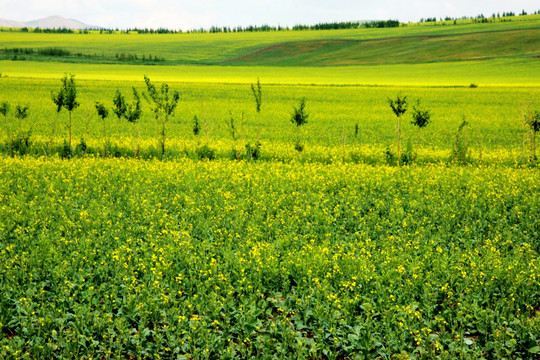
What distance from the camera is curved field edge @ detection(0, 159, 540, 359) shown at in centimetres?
651

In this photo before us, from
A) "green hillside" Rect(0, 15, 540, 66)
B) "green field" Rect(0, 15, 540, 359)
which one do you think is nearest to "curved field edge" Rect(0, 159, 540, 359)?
"green field" Rect(0, 15, 540, 359)

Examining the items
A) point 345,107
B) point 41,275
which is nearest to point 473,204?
point 41,275

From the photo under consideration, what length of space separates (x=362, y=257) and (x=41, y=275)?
599cm

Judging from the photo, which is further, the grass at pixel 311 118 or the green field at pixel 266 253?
the grass at pixel 311 118

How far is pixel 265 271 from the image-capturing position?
836 cm

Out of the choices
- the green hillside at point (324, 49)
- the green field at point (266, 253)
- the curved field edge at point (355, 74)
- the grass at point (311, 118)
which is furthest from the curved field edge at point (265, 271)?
the green hillside at point (324, 49)

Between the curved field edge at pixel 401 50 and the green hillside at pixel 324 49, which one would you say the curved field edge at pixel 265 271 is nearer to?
the green hillside at pixel 324 49

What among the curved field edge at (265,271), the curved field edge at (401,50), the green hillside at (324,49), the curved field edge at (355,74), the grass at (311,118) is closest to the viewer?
the curved field edge at (265,271)

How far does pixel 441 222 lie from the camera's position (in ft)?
38.9

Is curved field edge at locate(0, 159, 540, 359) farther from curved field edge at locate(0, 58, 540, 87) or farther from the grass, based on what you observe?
curved field edge at locate(0, 58, 540, 87)

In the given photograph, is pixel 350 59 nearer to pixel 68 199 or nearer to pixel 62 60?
pixel 62 60

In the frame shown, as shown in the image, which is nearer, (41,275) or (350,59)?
(41,275)

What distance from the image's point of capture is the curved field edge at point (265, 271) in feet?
21.4

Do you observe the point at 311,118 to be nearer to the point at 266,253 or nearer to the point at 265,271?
the point at 266,253
